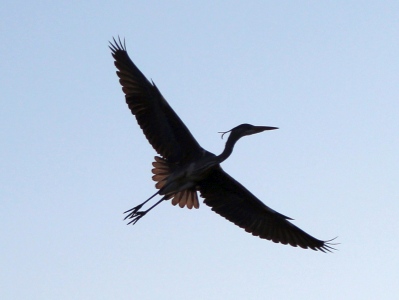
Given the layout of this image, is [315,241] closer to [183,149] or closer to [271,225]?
[271,225]

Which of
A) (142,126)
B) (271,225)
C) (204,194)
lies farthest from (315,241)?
(142,126)

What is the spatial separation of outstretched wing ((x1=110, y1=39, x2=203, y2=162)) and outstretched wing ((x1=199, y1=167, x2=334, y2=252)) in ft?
2.50

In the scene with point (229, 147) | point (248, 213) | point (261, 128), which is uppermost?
point (261, 128)

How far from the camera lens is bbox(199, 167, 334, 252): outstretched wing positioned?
18000 millimetres

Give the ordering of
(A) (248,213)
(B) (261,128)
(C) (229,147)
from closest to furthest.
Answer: (C) (229,147) < (B) (261,128) < (A) (248,213)

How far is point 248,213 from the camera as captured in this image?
18.4 m

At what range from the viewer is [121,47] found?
17.5m

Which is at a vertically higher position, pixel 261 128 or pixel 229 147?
pixel 261 128

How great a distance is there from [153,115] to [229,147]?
132 cm

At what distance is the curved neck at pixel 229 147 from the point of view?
17.2 meters

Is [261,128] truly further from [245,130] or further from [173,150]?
[173,150]

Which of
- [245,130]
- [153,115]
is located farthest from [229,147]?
[153,115]

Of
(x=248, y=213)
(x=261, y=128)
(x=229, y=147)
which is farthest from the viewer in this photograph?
(x=248, y=213)

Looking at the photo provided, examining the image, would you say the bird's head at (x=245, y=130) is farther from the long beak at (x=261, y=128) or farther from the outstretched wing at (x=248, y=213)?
the outstretched wing at (x=248, y=213)
